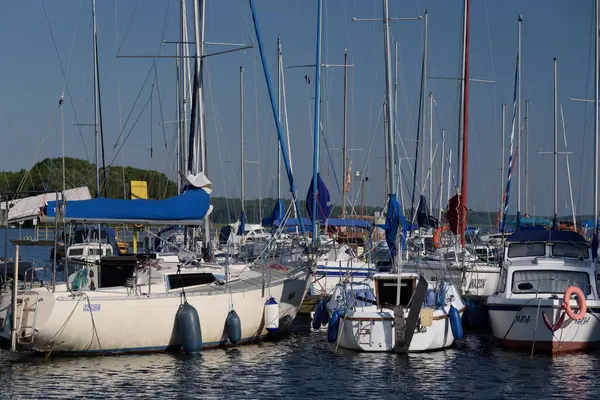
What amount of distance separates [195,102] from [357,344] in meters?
8.91

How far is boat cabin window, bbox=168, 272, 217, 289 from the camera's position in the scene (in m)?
23.3

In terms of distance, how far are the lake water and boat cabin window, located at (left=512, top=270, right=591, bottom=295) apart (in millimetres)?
1803

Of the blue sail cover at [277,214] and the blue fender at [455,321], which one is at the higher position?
the blue sail cover at [277,214]

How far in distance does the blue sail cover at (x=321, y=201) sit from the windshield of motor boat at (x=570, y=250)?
7.37 metres

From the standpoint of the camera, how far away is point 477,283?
31266 millimetres

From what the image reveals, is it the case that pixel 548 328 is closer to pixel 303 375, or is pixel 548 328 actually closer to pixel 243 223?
pixel 303 375

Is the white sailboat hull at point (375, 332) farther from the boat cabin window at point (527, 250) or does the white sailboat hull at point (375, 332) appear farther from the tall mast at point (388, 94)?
the tall mast at point (388, 94)

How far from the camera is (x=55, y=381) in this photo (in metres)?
19.5

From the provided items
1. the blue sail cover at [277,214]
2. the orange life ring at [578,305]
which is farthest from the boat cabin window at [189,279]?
the blue sail cover at [277,214]

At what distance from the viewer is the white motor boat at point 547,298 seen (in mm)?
22781

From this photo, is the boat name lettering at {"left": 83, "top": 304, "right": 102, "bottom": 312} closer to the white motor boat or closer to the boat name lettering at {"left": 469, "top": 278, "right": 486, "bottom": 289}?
the white motor boat

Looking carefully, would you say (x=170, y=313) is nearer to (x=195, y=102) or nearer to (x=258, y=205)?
(x=195, y=102)

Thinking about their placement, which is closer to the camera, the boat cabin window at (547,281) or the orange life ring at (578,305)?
the orange life ring at (578,305)

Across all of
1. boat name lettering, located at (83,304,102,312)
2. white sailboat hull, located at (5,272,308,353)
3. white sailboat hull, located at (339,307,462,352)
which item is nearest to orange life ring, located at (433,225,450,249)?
white sailboat hull, located at (339,307,462,352)
